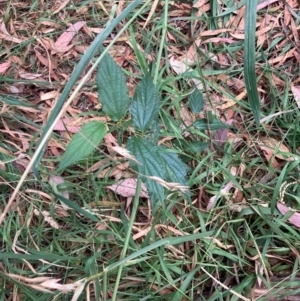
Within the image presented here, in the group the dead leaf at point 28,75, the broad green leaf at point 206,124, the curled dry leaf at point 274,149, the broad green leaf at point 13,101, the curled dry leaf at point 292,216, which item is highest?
the dead leaf at point 28,75

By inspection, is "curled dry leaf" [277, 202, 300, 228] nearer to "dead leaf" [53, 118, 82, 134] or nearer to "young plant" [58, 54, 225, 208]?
"young plant" [58, 54, 225, 208]

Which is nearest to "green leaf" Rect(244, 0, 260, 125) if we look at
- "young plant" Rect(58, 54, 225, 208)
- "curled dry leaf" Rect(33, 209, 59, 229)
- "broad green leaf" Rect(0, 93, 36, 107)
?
"young plant" Rect(58, 54, 225, 208)

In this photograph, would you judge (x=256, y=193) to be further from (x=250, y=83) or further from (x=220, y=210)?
(x=250, y=83)

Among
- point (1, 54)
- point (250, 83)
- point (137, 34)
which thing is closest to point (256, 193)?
point (250, 83)

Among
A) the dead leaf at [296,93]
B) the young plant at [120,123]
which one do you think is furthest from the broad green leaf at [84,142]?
Result: the dead leaf at [296,93]

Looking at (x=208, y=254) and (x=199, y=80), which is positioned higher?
(x=199, y=80)

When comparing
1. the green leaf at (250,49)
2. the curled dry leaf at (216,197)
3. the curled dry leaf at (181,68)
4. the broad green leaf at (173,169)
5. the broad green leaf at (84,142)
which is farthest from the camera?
the curled dry leaf at (181,68)

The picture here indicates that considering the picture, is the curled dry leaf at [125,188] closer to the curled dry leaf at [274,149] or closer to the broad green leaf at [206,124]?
the broad green leaf at [206,124]
